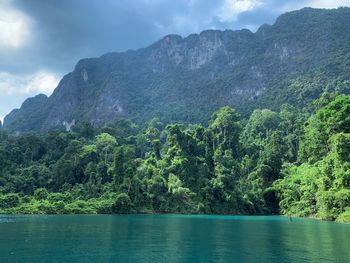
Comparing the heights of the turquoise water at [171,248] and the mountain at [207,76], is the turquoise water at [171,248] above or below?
below

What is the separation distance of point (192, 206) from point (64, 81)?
137734 mm

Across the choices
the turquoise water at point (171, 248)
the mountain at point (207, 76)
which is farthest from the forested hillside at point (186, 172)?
the mountain at point (207, 76)

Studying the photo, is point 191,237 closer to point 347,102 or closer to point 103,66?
point 347,102

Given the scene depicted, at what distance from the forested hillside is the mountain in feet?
131

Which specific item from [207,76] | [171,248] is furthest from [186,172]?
[207,76]

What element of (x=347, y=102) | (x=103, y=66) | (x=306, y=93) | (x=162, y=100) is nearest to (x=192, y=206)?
(x=347, y=102)

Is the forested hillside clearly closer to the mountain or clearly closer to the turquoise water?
the turquoise water

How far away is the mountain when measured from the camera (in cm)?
12569

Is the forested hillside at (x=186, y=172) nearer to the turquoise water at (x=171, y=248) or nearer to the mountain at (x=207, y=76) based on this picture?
the turquoise water at (x=171, y=248)

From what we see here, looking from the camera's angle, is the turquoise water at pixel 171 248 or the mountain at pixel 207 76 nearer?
the turquoise water at pixel 171 248

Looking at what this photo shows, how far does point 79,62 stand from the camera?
185 metres

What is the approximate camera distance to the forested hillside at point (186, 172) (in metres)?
55.7

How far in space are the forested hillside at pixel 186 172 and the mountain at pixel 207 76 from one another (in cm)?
3990

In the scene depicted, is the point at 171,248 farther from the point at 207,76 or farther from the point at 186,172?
the point at 207,76
